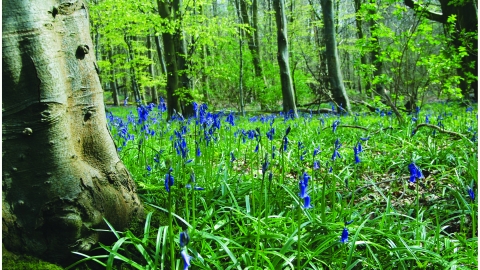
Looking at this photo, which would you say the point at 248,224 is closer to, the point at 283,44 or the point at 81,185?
the point at 81,185

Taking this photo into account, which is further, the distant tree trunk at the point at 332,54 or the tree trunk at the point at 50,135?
the distant tree trunk at the point at 332,54

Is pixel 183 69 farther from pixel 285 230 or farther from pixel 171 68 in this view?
pixel 285 230

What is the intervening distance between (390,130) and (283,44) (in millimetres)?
4935

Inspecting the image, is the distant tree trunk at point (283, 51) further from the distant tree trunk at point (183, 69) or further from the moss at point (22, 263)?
the moss at point (22, 263)

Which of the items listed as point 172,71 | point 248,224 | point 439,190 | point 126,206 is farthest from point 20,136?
point 172,71

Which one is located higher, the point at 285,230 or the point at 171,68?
the point at 171,68

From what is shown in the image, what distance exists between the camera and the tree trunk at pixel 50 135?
1.43 metres

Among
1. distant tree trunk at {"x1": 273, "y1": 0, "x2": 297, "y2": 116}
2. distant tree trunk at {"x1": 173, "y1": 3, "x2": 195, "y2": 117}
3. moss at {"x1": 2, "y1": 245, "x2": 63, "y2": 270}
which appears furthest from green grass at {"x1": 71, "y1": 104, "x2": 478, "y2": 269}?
distant tree trunk at {"x1": 273, "y1": 0, "x2": 297, "y2": 116}

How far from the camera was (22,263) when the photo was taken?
4.76ft

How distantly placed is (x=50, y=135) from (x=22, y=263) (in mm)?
536

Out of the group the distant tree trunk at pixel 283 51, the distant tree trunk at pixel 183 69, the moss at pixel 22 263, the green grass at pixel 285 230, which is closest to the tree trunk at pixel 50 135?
the moss at pixel 22 263

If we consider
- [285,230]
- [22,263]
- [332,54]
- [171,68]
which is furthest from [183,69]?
[22,263]

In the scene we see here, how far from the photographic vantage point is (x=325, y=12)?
33.2ft

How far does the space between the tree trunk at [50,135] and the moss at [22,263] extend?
3 centimetres
